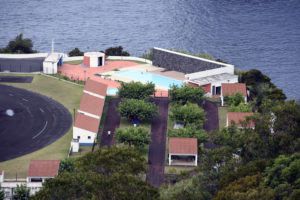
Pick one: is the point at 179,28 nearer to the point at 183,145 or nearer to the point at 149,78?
the point at 149,78

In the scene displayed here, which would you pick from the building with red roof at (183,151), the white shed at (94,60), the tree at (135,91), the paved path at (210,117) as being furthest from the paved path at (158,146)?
the white shed at (94,60)

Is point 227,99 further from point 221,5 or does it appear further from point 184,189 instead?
point 221,5

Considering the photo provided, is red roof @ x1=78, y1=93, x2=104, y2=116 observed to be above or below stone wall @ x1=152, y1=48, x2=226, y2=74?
below

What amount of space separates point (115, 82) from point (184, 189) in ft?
157

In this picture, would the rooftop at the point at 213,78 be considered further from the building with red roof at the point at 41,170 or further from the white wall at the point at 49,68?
the building with red roof at the point at 41,170

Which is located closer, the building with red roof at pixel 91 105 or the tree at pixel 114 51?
the building with red roof at pixel 91 105

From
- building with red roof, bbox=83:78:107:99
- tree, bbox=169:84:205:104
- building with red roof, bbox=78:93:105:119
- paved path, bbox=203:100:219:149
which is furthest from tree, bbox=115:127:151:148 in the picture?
tree, bbox=169:84:205:104

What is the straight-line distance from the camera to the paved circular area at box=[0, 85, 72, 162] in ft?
252

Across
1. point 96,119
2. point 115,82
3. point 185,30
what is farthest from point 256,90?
point 185,30

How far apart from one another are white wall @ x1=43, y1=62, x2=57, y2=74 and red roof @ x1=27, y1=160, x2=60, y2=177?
37.5 meters

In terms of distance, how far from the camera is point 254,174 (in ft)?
181

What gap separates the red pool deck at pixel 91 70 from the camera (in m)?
103

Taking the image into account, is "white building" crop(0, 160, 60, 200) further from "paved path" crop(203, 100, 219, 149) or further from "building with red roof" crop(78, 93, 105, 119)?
"paved path" crop(203, 100, 219, 149)

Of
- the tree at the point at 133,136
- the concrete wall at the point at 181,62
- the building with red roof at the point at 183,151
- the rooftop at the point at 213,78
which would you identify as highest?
the concrete wall at the point at 181,62
